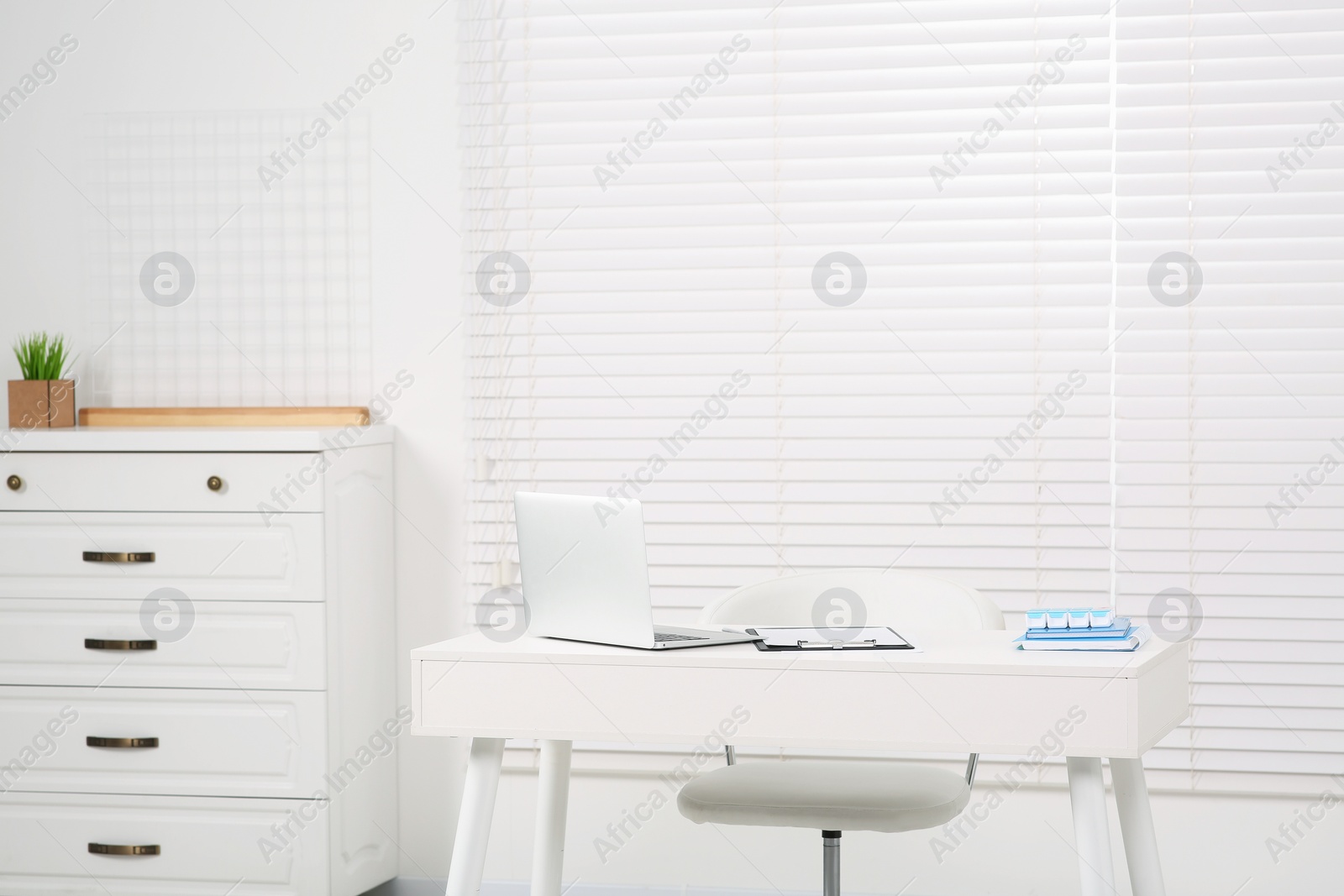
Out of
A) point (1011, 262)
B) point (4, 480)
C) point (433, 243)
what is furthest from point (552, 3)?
point (4, 480)

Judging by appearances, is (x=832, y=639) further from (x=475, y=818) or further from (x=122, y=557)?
(x=122, y=557)

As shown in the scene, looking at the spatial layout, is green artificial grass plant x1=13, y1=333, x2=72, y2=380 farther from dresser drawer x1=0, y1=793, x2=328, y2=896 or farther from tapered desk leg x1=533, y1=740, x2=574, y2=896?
tapered desk leg x1=533, y1=740, x2=574, y2=896

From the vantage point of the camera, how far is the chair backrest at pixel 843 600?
8.75 ft

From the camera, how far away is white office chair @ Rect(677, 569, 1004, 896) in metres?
2.30

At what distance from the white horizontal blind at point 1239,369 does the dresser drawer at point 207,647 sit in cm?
187

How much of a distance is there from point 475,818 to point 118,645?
49.8 inches

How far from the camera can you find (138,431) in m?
2.97

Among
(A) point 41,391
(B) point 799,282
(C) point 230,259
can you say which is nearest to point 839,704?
(B) point 799,282

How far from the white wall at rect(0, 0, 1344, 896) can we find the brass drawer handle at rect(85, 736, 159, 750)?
0.61m

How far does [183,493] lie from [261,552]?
219 mm

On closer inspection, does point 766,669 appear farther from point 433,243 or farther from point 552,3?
point 552,3

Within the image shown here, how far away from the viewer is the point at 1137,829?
1.99m

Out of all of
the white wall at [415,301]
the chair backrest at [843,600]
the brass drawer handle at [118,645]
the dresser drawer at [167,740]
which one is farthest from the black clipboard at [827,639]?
the brass drawer handle at [118,645]

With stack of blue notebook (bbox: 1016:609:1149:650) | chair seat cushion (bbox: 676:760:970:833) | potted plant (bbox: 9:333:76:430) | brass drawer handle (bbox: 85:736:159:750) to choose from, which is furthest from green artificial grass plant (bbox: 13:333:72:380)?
stack of blue notebook (bbox: 1016:609:1149:650)
